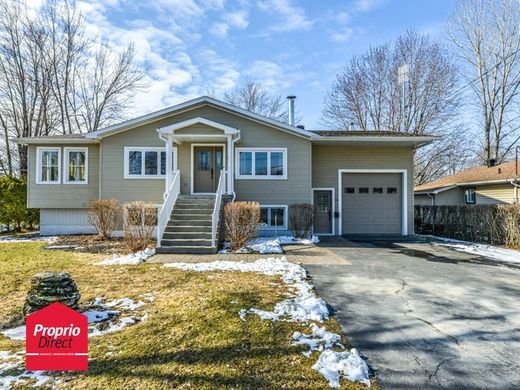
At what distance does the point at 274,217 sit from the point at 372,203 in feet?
16.3

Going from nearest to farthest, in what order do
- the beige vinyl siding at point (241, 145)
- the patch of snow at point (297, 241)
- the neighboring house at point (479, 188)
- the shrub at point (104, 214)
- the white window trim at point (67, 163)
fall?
the patch of snow at point (297, 241)
the shrub at point (104, 214)
the beige vinyl siding at point (241, 145)
the white window trim at point (67, 163)
the neighboring house at point (479, 188)

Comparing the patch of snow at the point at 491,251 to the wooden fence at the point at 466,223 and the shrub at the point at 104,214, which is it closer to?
the wooden fence at the point at 466,223

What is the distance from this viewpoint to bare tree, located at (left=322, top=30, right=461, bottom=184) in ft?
81.3

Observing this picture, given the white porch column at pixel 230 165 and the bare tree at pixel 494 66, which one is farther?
the bare tree at pixel 494 66

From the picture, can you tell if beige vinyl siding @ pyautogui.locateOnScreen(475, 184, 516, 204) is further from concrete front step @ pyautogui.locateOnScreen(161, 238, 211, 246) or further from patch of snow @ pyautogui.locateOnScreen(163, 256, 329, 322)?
concrete front step @ pyautogui.locateOnScreen(161, 238, 211, 246)

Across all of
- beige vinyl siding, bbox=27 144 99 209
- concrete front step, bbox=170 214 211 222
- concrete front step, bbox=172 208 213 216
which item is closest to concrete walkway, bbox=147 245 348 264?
concrete front step, bbox=170 214 211 222

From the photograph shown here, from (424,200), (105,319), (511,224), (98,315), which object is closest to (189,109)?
(98,315)

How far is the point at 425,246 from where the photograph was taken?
1127 centimetres

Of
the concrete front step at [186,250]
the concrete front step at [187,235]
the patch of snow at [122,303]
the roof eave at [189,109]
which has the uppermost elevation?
the roof eave at [189,109]

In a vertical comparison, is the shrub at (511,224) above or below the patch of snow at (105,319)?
above

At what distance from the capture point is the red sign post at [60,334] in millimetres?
2080

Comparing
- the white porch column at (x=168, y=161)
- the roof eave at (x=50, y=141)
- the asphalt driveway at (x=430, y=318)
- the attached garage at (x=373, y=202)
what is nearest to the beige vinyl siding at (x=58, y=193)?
the roof eave at (x=50, y=141)

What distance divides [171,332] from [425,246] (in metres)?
10.5

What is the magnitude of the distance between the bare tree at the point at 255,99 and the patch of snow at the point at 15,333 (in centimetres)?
3181
